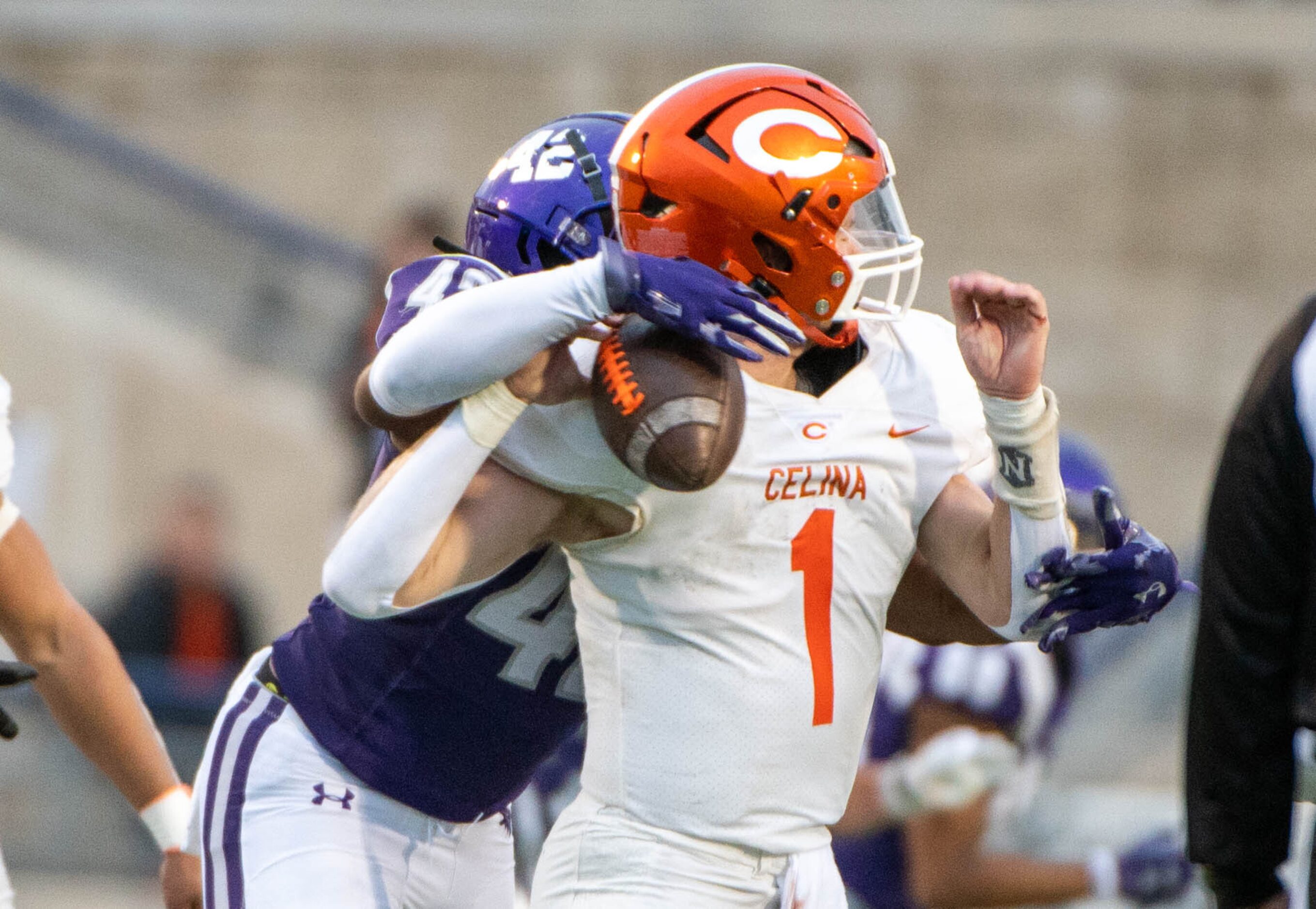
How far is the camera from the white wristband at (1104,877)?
4.27m

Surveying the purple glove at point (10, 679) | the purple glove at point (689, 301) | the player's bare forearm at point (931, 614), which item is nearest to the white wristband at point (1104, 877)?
the player's bare forearm at point (931, 614)

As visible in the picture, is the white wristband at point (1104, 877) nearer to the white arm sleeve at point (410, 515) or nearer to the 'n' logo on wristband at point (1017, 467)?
the 'n' logo on wristband at point (1017, 467)

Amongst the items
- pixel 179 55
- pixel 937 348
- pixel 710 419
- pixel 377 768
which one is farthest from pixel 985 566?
pixel 179 55

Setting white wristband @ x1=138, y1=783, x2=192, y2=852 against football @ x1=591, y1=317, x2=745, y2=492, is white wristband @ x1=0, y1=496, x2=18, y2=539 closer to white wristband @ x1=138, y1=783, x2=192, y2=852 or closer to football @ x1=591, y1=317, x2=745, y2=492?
white wristband @ x1=138, y1=783, x2=192, y2=852

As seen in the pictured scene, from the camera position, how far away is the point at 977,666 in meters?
3.98

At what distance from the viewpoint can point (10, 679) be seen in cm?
267

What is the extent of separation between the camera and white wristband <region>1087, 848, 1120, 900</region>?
4.27m

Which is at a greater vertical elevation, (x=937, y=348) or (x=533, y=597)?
(x=937, y=348)

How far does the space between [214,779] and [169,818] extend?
0.23 meters

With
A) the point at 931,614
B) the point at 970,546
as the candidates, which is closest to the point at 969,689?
the point at 931,614

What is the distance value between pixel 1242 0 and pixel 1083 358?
266 cm

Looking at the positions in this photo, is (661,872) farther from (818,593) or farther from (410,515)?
(410,515)

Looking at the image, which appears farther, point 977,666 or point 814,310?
point 977,666

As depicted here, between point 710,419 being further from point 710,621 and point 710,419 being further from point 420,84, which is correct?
point 420,84
